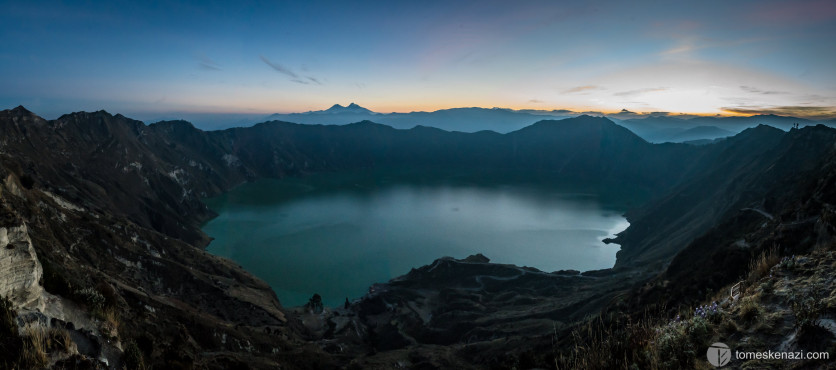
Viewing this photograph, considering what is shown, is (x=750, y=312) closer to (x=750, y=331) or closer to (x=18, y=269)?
(x=750, y=331)

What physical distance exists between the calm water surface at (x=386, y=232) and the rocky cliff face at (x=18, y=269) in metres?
54.5

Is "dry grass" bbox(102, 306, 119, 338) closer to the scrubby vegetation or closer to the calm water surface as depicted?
the scrubby vegetation

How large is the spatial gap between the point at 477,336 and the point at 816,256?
39.8m

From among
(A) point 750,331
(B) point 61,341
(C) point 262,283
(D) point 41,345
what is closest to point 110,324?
(B) point 61,341

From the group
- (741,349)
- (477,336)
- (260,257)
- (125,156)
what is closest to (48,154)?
(125,156)

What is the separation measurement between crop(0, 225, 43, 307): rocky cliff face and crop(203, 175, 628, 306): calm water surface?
5453cm

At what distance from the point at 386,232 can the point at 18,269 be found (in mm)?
93240

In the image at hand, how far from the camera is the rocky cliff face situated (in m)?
10.8

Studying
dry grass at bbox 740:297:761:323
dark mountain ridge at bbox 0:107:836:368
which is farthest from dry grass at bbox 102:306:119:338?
dry grass at bbox 740:297:761:323

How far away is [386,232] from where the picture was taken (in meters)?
104

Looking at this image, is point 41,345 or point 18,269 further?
point 18,269

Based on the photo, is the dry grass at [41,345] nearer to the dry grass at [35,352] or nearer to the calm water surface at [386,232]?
the dry grass at [35,352]

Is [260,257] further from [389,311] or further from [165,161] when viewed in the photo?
[165,161]

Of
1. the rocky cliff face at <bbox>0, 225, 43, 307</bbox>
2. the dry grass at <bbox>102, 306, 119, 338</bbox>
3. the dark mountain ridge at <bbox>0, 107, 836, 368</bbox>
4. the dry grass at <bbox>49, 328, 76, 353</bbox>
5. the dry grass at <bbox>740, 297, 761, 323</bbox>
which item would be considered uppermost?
the dry grass at <bbox>740, 297, 761, 323</bbox>
